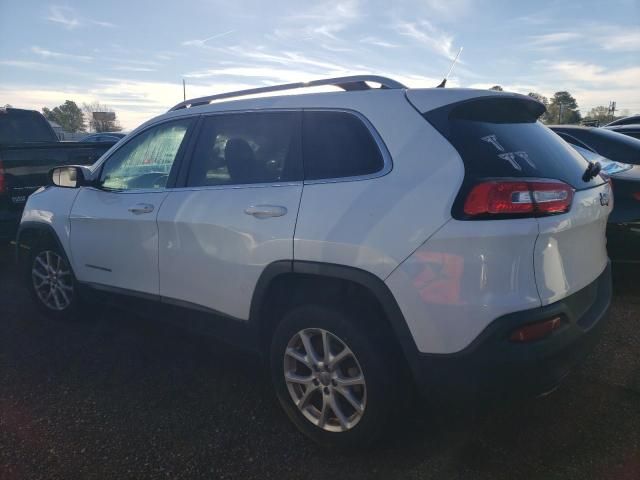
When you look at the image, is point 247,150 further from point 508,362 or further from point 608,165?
point 608,165

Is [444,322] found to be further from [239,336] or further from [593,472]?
[239,336]

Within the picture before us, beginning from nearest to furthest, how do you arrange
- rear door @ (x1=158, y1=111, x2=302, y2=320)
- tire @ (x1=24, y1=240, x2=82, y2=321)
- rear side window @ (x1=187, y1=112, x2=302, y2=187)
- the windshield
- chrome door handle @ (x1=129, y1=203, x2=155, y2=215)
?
rear door @ (x1=158, y1=111, x2=302, y2=320) → rear side window @ (x1=187, y1=112, x2=302, y2=187) → chrome door handle @ (x1=129, y1=203, x2=155, y2=215) → tire @ (x1=24, y1=240, x2=82, y2=321) → the windshield

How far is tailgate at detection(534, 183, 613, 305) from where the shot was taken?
2195 millimetres

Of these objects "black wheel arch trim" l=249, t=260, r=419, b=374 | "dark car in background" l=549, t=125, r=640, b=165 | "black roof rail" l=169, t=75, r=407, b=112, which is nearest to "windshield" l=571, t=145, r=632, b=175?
"dark car in background" l=549, t=125, r=640, b=165

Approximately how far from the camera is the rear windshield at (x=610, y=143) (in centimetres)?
495

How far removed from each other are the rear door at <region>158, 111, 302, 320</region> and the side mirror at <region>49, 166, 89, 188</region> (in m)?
1.02

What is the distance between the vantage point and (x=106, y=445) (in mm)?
2746

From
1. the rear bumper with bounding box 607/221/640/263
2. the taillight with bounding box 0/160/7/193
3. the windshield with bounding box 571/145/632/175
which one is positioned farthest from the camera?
the taillight with bounding box 0/160/7/193

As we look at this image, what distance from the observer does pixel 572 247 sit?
2367 millimetres

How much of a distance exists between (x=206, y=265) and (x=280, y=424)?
3.22ft

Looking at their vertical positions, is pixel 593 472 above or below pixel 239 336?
below

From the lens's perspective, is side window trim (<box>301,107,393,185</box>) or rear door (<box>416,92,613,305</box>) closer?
rear door (<box>416,92,613,305</box>)

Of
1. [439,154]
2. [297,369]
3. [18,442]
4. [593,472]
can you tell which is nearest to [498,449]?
[593,472]

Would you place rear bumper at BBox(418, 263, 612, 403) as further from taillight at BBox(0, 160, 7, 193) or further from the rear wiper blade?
taillight at BBox(0, 160, 7, 193)
